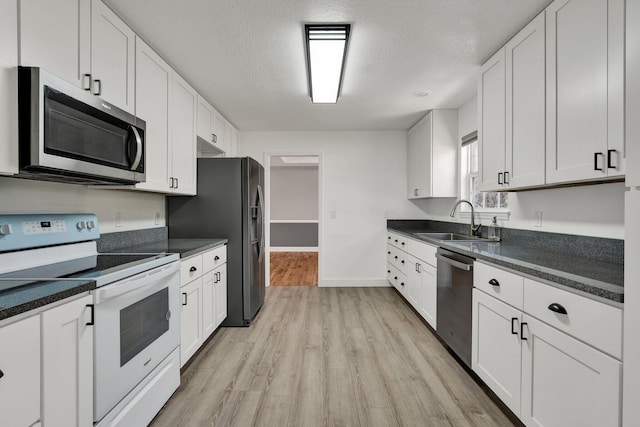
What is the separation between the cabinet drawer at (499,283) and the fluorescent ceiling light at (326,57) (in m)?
1.73

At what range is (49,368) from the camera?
1.05m

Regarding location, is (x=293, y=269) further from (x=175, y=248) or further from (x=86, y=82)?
(x=86, y=82)

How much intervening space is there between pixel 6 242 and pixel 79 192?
0.68 metres

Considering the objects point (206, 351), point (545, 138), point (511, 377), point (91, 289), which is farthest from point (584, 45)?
point (206, 351)

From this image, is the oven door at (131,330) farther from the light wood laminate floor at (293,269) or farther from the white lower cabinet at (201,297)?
the light wood laminate floor at (293,269)

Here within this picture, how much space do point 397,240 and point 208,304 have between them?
2452 millimetres

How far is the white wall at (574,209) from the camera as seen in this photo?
1.70 metres

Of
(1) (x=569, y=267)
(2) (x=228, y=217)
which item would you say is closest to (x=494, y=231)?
(1) (x=569, y=267)

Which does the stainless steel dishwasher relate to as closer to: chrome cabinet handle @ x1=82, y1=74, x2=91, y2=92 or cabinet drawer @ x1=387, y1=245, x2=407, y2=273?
cabinet drawer @ x1=387, y1=245, x2=407, y2=273

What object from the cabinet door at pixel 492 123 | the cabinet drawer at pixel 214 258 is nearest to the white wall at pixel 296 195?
the cabinet drawer at pixel 214 258

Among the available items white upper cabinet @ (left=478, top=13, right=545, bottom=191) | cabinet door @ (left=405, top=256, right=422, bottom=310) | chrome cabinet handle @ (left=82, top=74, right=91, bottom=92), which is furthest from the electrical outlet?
chrome cabinet handle @ (left=82, top=74, right=91, bottom=92)

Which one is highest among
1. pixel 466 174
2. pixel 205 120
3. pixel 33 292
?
pixel 205 120

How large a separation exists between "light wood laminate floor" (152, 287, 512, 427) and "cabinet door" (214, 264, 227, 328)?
0.60 feet

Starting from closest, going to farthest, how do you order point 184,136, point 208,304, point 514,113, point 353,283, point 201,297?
point 514,113, point 201,297, point 208,304, point 184,136, point 353,283
